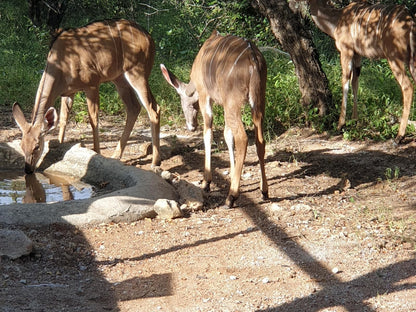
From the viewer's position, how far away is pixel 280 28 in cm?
812

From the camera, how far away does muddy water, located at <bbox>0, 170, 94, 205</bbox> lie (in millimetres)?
6254

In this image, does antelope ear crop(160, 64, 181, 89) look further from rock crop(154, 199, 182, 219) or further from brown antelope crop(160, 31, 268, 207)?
rock crop(154, 199, 182, 219)

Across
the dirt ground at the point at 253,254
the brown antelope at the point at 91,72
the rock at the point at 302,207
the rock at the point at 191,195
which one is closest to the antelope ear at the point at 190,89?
the brown antelope at the point at 91,72

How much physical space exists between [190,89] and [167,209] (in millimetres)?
1646

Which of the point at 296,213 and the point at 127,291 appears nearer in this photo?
the point at 127,291

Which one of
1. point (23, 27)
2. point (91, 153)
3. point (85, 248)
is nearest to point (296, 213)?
point (85, 248)

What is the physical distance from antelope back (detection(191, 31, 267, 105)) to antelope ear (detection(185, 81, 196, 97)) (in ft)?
1.56

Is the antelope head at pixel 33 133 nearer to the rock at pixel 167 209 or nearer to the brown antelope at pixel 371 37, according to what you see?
the rock at pixel 167 209

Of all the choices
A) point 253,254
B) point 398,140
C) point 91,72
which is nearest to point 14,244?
point 253,254

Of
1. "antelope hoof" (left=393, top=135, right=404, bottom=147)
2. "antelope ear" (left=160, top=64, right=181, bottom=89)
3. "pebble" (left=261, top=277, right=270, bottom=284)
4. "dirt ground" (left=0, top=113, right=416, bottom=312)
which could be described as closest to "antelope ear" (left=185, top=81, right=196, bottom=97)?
"antelope ear" (left=160, top=64, right=181, bottom=89)

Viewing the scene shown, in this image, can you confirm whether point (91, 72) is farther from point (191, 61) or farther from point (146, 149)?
point (191, 61)

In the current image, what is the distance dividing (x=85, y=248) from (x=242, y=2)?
632cm

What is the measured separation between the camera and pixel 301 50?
8180 millimetres

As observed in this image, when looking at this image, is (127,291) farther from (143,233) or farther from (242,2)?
(242,2)
